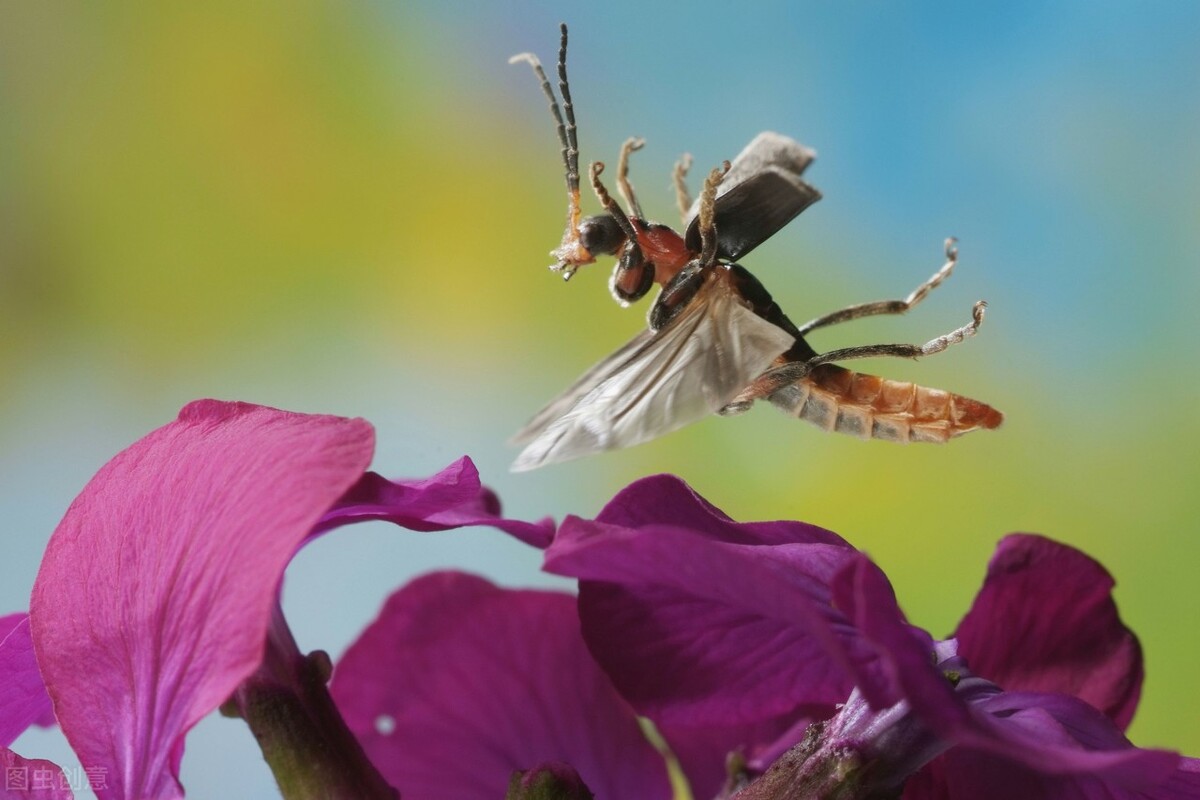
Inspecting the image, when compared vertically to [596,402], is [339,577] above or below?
above

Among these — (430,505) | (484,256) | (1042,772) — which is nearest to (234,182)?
(484,256)

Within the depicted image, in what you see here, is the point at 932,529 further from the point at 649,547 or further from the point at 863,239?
the point at 649,547

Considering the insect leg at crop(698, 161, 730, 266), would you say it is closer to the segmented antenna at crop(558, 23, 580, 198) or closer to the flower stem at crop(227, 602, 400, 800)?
the segmented antenna at crop(558, 23, 580, 198)

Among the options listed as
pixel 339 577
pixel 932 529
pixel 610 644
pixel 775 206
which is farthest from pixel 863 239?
pixel 610 644

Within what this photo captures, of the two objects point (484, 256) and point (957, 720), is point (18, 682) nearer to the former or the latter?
point (957, 720)

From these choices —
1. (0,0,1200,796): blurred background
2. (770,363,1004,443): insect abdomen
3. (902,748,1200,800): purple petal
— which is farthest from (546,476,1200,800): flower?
(0,0,1200,796): blurred background

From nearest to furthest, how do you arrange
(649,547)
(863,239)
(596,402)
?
(649,547) → (596,402) → (863,239)

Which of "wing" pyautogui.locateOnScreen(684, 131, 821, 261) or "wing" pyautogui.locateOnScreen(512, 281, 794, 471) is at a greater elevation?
"wing" pyautogui.locateOnScreen(684, 131, 821, 261)
